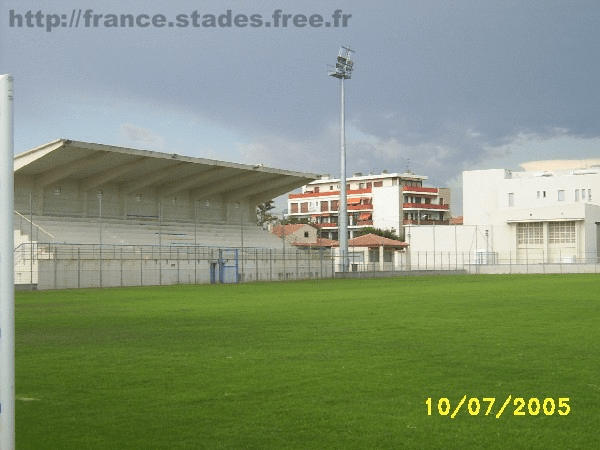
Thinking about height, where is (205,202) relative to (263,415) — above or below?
above

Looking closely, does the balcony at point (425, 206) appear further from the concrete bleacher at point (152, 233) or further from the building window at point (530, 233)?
the concrete bleacher at point (152, 233)

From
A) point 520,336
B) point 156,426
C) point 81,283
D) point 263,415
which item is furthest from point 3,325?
point 81,283

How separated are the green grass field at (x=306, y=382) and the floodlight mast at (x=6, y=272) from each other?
10.3ft

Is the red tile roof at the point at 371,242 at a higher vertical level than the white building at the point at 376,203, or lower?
lower

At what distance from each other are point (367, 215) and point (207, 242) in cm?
7136

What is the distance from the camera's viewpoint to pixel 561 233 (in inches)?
3125

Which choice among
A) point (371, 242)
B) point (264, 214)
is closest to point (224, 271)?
point (371, 242)

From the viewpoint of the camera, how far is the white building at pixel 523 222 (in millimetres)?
78000

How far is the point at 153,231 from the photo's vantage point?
181 ft

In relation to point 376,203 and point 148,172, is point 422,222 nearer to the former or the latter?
point 376,203

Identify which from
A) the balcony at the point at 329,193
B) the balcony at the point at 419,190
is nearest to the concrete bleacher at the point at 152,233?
the balcony at the point at 419,190

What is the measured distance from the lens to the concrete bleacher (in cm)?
4872

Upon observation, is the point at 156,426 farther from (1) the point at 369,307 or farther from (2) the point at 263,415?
(1) the point at 369,307

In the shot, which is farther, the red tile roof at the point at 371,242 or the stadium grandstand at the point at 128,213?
the red tile roof at the point at 371,242
